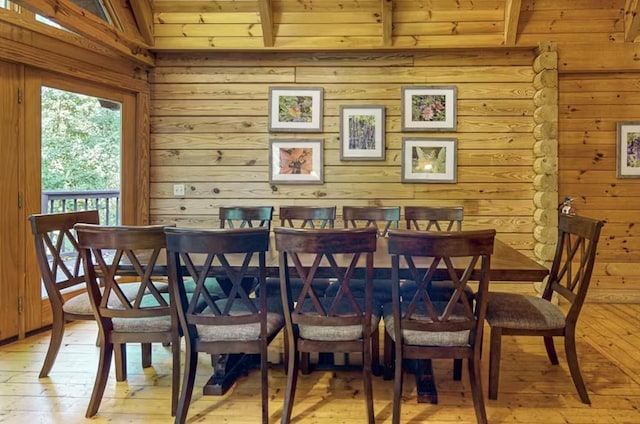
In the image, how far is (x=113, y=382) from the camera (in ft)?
7.67

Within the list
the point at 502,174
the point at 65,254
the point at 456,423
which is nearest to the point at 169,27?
the point at 65,254

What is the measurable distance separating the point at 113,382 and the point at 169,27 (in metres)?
3.24

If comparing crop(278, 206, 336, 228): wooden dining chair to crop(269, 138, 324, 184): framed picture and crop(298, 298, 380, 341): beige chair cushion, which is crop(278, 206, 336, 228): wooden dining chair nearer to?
crop(269, 138, 324, 184): framed picture

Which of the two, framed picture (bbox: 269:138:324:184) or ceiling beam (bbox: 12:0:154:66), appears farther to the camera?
framed picture (bbox: 269:138:324:184)

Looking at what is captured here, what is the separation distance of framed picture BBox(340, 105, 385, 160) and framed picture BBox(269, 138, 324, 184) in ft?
0.88

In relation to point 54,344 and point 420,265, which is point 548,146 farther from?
point 54,344

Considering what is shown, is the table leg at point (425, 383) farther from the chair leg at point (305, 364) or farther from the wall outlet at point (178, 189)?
the wall outlet at point (178, 189)

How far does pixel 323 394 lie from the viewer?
87.9 inches

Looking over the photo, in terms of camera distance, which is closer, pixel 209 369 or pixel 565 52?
pixel 209 369

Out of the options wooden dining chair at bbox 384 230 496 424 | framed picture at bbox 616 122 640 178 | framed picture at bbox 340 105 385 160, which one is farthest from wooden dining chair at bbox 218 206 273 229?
framed picture at bbox 616 122 640 178

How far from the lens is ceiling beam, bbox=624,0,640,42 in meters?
3.65

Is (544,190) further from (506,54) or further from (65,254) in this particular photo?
(65,254)

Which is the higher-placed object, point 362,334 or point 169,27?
point 169,27

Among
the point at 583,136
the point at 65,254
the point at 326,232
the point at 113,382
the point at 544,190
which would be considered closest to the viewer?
the point at 326,232
